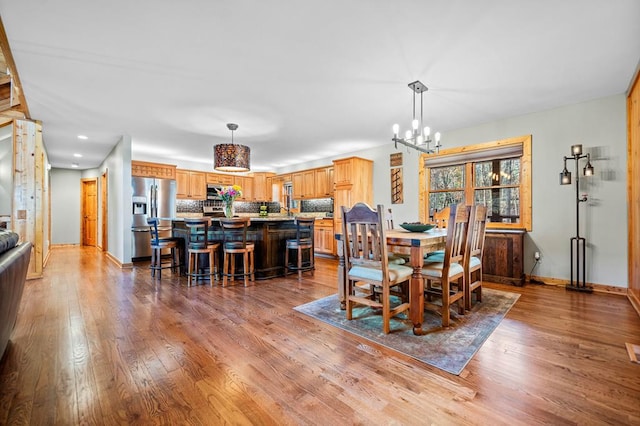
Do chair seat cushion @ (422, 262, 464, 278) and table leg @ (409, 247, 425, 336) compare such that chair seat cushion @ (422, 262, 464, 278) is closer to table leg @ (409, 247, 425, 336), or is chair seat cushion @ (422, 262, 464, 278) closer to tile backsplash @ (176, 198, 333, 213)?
table leg @ (409, 247, 425, 336)

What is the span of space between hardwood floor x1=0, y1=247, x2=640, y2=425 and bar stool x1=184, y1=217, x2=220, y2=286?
1.03m

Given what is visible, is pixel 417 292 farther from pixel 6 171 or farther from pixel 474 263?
pixel 6 171

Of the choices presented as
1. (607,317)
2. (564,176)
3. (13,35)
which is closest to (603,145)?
(564,176)

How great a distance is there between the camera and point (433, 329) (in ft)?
7.92

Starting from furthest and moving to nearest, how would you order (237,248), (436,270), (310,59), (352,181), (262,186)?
(262,186), (352,181), (237,248), (310,59), (436,270)

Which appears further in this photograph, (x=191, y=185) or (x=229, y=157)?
(x=191, y=185)

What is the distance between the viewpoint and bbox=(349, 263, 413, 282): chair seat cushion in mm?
2363

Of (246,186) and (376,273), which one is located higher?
(246,186)

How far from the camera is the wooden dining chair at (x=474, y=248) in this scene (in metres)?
2.70

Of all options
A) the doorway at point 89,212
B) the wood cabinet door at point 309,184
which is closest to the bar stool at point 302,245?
the wood cabinet door at point 309,184

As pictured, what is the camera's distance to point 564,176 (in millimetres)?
3660

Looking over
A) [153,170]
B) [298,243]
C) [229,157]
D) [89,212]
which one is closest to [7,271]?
[229,157]

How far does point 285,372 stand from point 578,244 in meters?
4.14

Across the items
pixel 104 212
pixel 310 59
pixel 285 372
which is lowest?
pixel 285 372
